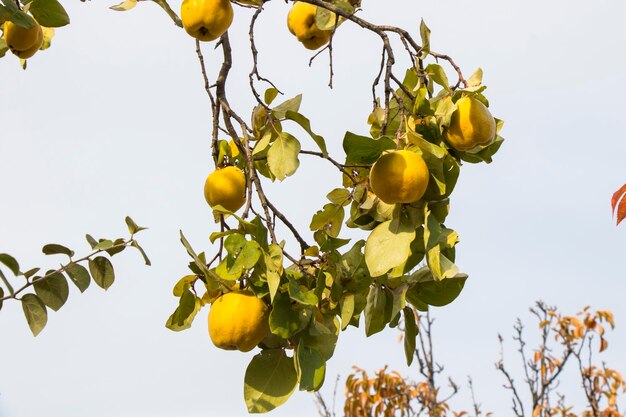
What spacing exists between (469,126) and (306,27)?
25.3 inches

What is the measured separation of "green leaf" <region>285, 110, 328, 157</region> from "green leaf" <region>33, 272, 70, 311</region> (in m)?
0.55

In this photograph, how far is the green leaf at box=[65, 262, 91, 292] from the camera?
1.73 meters

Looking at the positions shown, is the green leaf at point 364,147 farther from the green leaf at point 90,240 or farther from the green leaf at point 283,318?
the green leaf at point 90,240

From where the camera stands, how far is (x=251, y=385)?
1419 millimetres

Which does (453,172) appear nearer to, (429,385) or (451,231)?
(451,231)

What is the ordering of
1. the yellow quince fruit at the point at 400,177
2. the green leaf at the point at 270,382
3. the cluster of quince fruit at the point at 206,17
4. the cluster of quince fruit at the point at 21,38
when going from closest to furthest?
1. the yellow quince fruit at the point at 400,177
2. the green leaf at the point at 270,382
3. the cluster of quince fruit at the point at 206,17
4. the cluster of quince fruit at the point at 21,38

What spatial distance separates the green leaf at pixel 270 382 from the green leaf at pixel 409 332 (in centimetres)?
22

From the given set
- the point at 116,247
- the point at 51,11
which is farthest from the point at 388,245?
the point at 51,11

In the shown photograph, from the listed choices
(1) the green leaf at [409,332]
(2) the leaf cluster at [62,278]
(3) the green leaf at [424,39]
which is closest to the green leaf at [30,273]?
(2) the leaf cluster at [62,278]

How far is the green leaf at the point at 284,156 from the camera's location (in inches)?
58.4

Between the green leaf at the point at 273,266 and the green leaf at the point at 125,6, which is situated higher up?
the green leaf at the point at 125,6

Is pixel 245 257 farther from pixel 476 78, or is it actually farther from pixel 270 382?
pixel 476 78

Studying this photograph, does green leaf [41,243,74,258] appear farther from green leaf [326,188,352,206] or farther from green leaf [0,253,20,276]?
green leaf [326,188,352,206]

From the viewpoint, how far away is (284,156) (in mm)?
1493
